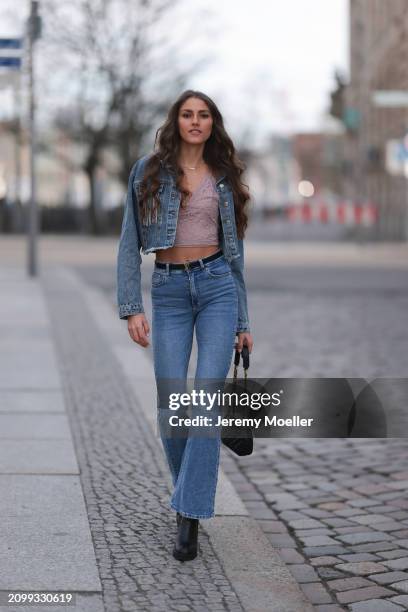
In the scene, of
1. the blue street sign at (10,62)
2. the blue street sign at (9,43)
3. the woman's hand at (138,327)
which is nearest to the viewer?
the woman's hand at (138,327)

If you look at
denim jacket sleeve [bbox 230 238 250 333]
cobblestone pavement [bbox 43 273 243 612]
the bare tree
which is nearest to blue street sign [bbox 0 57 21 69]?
cobblestone pavement [bbox 43 273 243 612]

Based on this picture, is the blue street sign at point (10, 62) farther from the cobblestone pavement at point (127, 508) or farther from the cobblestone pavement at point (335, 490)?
the cobblestone pavement at point (127, 508)

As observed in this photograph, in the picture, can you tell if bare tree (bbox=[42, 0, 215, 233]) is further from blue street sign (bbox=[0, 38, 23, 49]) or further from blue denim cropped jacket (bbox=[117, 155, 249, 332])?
blue denim cropped jacket (bbox=[117, 155, 249, 332])

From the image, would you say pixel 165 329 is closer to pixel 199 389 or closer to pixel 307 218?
pixel 199 389

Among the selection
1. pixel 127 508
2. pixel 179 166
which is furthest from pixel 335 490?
pixel 179 166

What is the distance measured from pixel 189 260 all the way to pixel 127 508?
→ 3.93ft

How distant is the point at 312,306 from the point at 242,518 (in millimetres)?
10856

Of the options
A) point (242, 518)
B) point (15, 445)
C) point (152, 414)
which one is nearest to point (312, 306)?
point (152, 414)

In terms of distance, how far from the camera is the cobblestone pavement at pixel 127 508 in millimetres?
3873

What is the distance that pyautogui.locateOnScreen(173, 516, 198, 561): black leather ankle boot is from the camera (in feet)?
14.0

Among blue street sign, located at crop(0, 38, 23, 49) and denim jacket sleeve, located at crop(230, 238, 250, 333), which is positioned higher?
blue street sign, located at crop(0, 38, 23, 49)

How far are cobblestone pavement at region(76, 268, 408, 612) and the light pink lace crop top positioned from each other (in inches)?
49.8

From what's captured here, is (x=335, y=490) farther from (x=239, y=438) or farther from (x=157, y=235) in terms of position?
(x=157, y=235)

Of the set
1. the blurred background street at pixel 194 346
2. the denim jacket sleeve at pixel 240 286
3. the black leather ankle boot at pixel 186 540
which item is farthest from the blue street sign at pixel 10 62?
the black leather ankle boot at pixel 186 540
